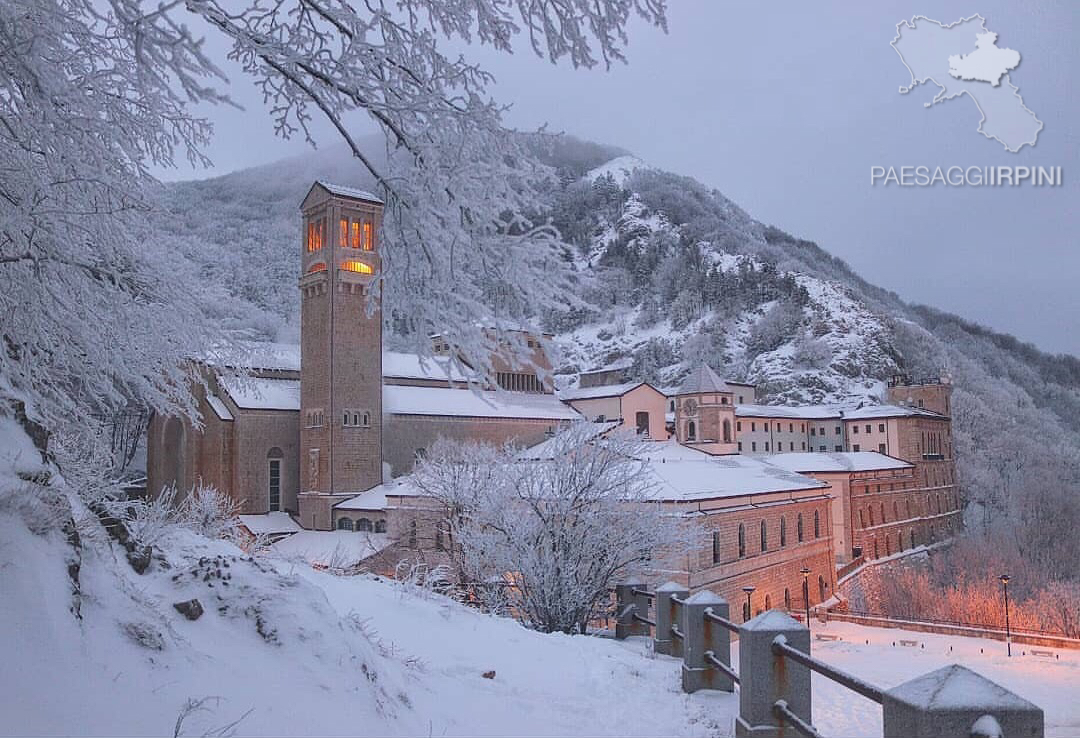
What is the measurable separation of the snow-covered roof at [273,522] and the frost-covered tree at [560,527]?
16.0 m

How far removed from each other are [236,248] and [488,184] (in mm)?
71665

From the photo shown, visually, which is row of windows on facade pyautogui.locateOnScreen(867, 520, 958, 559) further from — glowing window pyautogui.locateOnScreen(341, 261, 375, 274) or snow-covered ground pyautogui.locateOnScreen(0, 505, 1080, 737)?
snow-covered ground pyautogui.locateOnScreen(0, 505, 1080, 737)

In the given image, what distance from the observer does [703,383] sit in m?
54.5

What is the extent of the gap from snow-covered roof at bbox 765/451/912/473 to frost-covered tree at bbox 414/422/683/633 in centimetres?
2786

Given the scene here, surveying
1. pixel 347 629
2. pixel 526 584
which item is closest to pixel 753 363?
pixel 526 584

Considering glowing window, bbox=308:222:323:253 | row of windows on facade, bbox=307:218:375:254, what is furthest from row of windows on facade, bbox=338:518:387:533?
glowing window, bbox=308:222:323:253

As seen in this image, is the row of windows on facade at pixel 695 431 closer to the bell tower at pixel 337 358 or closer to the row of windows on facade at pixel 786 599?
the row of windows on facade at pixel 786 599

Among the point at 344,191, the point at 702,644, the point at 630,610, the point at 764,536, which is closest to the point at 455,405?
the point at 344,191

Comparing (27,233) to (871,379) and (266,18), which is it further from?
(871,379)

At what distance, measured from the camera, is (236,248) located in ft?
230

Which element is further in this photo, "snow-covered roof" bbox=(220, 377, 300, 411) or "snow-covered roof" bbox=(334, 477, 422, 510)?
"snow-covered roof" bbox=(220, 377, 300, 411)

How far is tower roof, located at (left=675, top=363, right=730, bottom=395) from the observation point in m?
54.3

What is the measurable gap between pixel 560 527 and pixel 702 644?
33.4 ft

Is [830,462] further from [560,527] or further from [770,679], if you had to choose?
[770,679]
